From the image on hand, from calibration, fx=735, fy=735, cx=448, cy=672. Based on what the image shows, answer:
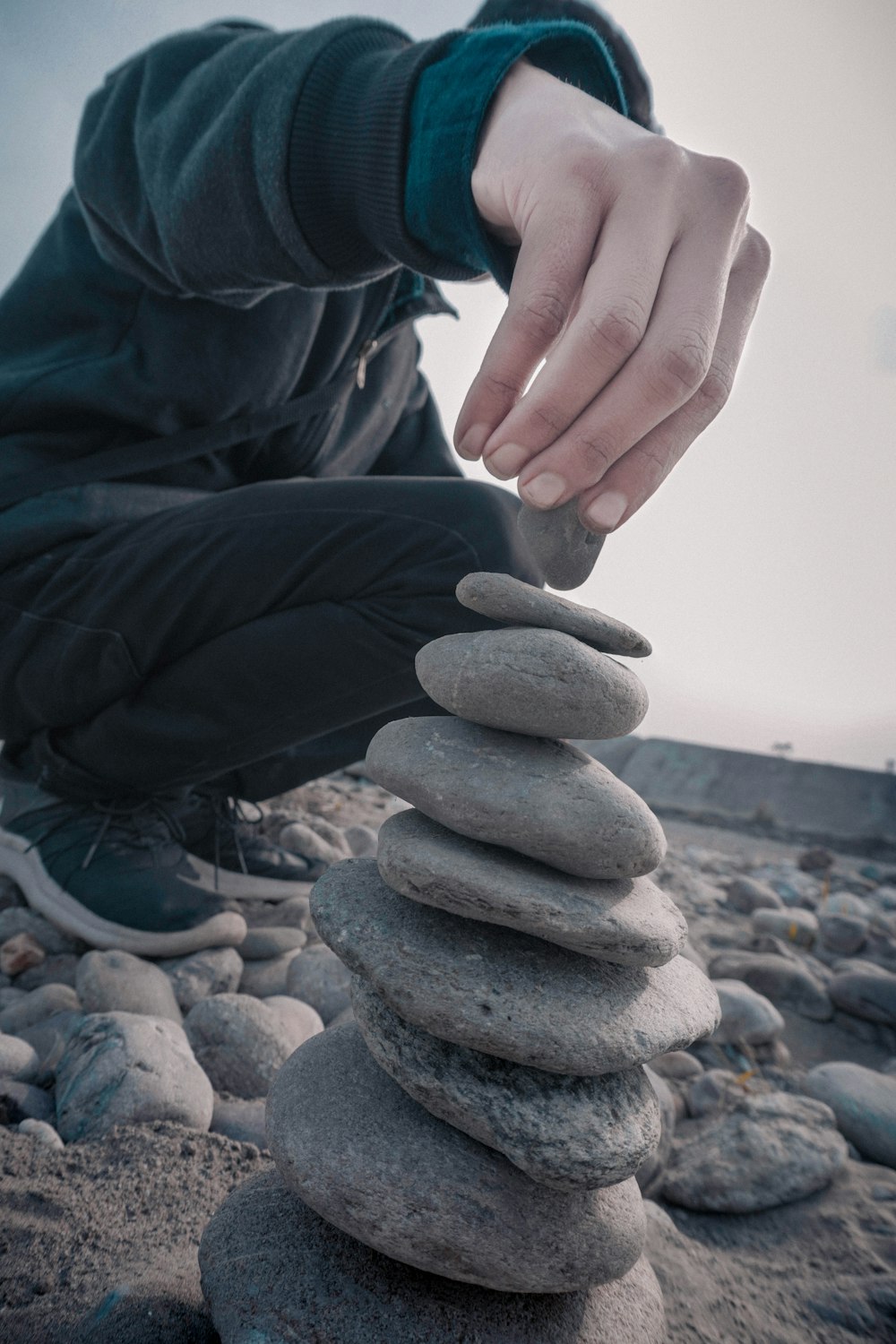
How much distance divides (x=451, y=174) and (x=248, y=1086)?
81.2 inches

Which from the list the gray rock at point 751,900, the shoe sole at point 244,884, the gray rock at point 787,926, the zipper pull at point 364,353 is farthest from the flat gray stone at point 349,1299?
the gray rock at point 751,900

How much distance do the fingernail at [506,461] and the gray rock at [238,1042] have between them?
138 cm

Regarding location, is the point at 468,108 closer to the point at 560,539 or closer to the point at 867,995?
the point at 560,539

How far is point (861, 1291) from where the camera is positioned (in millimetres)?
1347

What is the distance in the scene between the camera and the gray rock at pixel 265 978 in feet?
7.39

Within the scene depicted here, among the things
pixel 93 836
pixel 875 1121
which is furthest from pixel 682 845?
pixel 93 836

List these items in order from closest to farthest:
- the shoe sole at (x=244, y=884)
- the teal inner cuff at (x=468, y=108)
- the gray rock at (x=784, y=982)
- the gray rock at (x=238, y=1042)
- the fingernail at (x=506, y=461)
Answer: the fingernail at (x=506, y=461) → the teal inner cuff at (x=468, y=108) → the gray rock at (x=238, y=1042) → the shoe sole at (x=244, y=884) → the gray rock at (x=784, y=982)

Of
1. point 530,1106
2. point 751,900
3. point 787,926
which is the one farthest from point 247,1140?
point 751,900

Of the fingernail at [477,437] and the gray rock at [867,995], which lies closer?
the fingernail at [477,437]

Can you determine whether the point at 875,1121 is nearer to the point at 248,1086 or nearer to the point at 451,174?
the point at 248,1086

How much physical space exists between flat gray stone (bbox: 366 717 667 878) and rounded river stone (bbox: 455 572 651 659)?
0.71 ft

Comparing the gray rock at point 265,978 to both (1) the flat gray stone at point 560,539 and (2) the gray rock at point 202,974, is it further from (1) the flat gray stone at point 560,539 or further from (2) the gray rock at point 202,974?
(1) the flat gray stone at point 560,539

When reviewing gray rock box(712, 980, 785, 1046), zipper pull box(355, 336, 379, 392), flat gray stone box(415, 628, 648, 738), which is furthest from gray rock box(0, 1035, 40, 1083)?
zipper pull box(355, 336, 379, 392)

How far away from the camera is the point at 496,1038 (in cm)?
104
